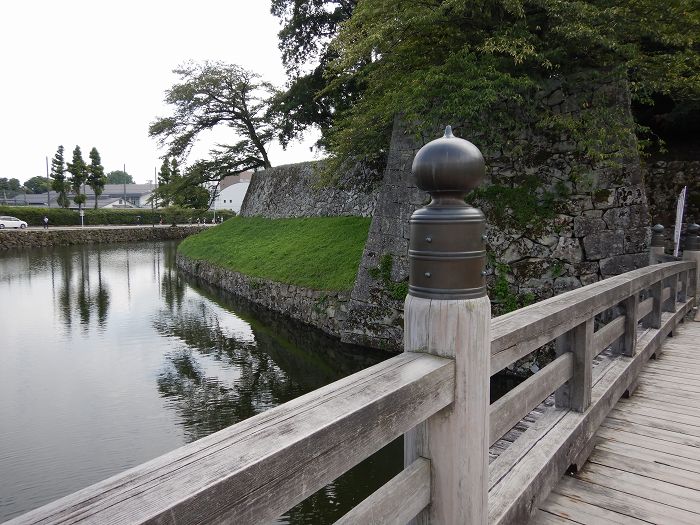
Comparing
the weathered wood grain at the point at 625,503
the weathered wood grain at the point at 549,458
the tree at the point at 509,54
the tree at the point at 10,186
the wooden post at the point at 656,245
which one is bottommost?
the weathered wood grain at the point at 625,503

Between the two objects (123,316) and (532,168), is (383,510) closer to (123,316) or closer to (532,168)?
(532,168)

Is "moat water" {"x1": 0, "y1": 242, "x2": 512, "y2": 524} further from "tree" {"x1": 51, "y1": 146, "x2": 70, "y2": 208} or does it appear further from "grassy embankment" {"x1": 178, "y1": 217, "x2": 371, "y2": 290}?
"tree" {"x1": 51, "y1": 146, "x2": 70, "y2": 208}

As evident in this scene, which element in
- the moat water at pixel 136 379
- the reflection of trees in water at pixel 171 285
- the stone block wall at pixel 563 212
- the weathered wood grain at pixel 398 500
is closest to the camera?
the weathered wood grain at pixel 398 500

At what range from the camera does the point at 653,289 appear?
4.08 metres

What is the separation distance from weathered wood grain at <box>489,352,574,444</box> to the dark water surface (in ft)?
8.47

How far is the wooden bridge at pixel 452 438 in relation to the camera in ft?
2.40

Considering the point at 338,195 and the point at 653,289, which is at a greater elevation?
the point at 338,195

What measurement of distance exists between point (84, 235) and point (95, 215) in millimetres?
5919

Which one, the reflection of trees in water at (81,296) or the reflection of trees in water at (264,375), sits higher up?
the reflection of trees in water at (81,296)

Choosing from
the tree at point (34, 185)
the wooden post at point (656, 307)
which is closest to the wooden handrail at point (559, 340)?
the wooden post at point (656, 307)

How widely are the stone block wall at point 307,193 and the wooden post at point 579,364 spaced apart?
8.89 m

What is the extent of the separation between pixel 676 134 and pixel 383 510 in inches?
456

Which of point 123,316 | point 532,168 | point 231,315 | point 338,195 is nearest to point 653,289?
point 532,168

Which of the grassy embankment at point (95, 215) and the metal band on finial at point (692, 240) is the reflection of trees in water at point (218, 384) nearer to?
the metal band on finial at point (692, 240)
